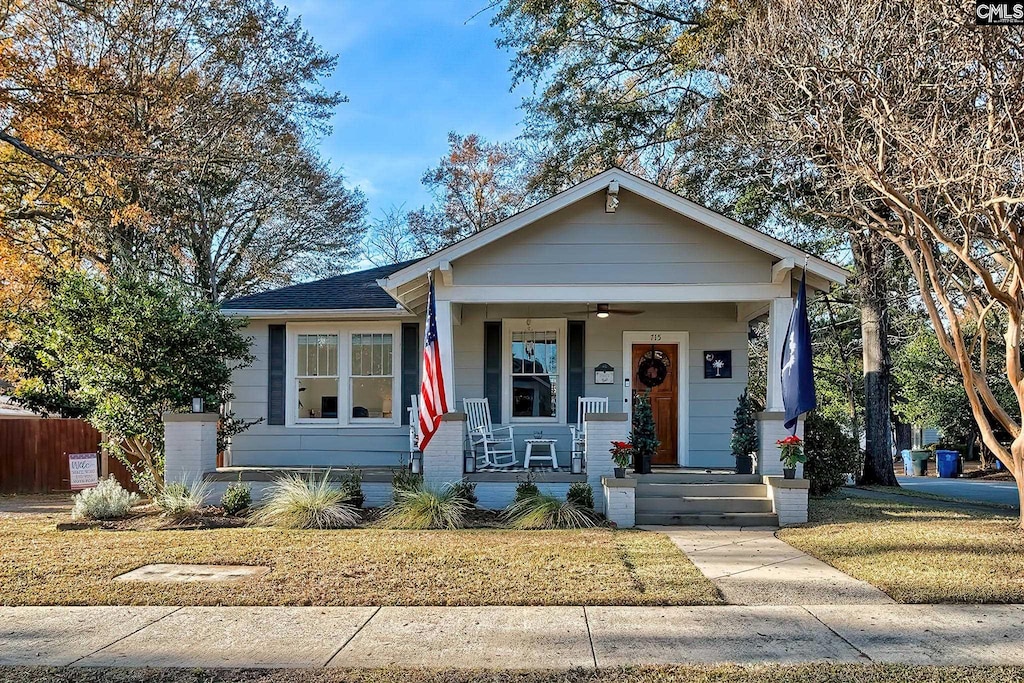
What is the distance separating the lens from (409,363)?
12.9 m

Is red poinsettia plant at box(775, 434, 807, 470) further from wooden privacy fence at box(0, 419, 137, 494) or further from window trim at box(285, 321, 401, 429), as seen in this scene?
wooden privacy fence at box(0, 419, 137, 494)

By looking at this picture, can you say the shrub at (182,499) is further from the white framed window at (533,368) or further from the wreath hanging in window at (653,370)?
the wreath hanging in window at (653,370)

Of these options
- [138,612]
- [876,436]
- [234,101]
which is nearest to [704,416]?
[876,436]

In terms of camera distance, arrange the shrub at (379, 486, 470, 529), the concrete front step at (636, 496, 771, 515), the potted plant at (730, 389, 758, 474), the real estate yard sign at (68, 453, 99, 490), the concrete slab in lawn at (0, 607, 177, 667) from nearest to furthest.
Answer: the concrete slab in lawn at (0, 607, 177, 667), the shrub at (379, 486, 470, 529), the concrete front step at (636, 496, 771, 515), the potted plant at (730, 389, 758, 474), the real estate yard sign at (68, 453, 99, 490)

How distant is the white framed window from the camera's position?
1267 centimetres

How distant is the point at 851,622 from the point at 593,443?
505 cm

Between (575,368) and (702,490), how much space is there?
10.2 feet

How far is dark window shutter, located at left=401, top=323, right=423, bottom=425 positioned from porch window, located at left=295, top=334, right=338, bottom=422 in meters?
1.13

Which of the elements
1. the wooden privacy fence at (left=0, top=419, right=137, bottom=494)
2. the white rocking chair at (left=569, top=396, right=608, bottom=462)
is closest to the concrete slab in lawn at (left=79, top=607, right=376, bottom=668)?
the white rocking chair at (left=569, top=396, right=608, bottom=462)

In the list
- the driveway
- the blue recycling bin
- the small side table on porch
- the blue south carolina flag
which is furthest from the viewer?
the blue recycling bin

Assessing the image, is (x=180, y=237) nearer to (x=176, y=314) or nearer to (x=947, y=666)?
(x=176, y=314)

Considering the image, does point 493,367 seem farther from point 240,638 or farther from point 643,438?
point 240,638

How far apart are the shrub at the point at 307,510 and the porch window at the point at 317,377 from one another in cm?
313

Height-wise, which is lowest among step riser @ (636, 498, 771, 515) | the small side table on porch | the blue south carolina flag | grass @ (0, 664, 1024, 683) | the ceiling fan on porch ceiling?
grass @ (0, 664, 1024, 683)
